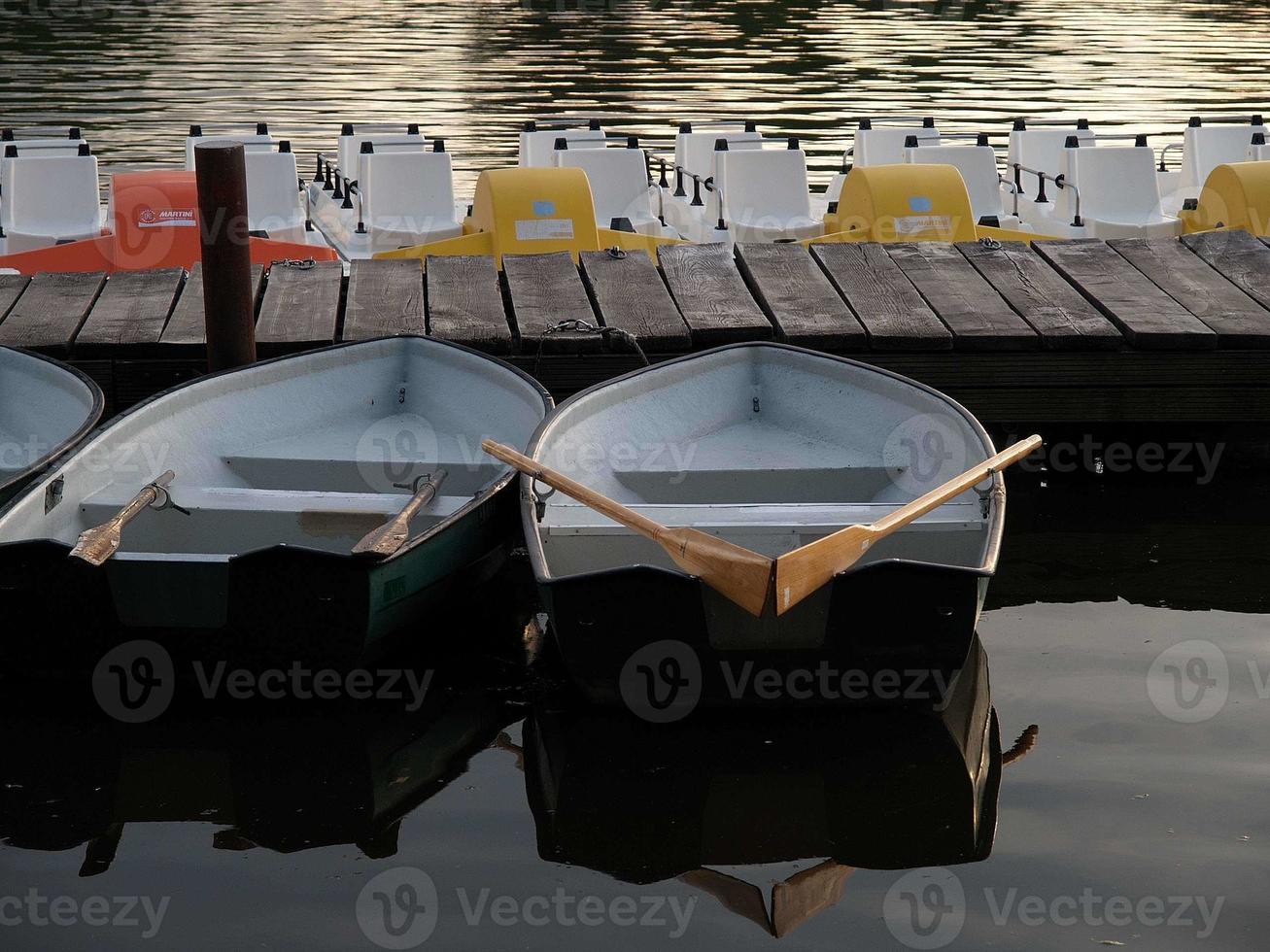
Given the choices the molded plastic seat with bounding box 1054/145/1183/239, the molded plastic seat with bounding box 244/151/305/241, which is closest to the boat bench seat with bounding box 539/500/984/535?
the molded plastic seat with bounding box 244/151/305/241

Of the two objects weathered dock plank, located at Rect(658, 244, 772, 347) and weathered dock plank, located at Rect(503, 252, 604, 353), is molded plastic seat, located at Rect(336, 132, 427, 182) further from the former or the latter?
weathered dock plank, located at Rect(658, 244, 772, 347)

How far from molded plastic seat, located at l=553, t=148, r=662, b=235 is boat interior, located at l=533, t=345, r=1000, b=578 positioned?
3.50 meters

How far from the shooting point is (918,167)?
23.6ft

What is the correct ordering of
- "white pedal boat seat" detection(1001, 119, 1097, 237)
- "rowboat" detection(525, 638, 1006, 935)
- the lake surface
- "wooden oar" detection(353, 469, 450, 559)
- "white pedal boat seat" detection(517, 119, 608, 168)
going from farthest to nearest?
"white pedal boat seat" detection(517, 119, 608, 168), "white pedal boat seat" detection(1001, 119, 1097, 237), "wooden oar" detection(353, 469, 450, 559), "rowboat" detection(525, 638, 1006, 935), the lake surface

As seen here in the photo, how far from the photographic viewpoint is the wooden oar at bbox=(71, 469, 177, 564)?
335cm

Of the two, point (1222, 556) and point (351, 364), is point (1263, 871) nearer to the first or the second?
point (1222, 556)

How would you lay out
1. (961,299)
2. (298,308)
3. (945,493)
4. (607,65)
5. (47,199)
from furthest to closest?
1. (607,65)
2. (47,199)
3. (961,299)
4. (298,308)
5. (945,493)

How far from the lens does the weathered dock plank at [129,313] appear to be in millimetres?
4797

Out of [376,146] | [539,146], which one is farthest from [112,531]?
[539,146]

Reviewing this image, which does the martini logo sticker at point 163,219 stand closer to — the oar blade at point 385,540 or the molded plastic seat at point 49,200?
the molded plastic seat at point 49,200

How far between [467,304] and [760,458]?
1.34m

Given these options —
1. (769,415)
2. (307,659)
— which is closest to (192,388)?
(307,659)

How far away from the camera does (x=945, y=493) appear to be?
369 centimetres

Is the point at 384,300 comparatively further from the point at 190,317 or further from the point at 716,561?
the point at 716,561
